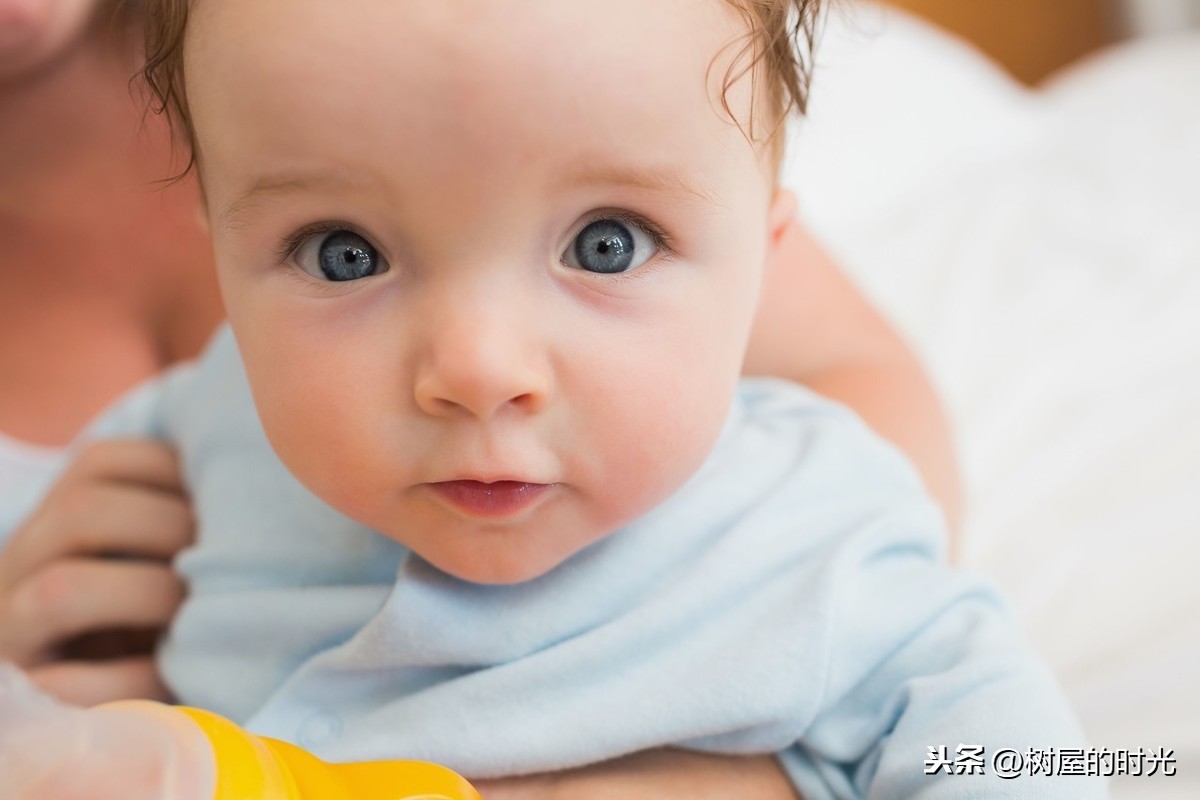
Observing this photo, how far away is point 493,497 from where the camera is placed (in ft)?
2.06

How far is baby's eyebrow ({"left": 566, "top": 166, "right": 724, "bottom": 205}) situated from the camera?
1.90 ft

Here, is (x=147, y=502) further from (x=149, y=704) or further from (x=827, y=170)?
(x=827, y=170)

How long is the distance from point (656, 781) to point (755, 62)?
0.43 m

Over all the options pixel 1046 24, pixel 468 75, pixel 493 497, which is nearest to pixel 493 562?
pixel 493 497

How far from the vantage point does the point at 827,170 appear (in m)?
1.92

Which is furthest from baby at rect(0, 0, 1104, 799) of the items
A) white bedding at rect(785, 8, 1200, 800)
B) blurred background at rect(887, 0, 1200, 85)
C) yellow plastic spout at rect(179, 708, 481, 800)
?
blurred background at rect(887, 0, 1200, 85)

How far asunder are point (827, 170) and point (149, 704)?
1.59 m

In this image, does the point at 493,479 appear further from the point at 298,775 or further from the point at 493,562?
the point at 298,775

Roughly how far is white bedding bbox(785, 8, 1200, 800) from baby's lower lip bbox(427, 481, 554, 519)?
1.30 ft

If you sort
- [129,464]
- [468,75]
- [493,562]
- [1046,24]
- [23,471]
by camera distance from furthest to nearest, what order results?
[1046,24]
[23,471]
[129,464]
[493,562]
[468,75]

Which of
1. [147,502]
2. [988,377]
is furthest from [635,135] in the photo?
[988,377]

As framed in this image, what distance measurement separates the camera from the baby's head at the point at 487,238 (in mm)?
556

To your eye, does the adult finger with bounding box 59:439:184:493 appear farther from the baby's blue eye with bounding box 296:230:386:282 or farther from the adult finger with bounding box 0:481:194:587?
the baby's blue eye with bounding box 296:230:386:282

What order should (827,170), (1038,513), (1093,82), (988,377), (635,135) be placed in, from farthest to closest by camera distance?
(1093,82) < (827,170) < (988,377) < (1038,513) < (635,135)
